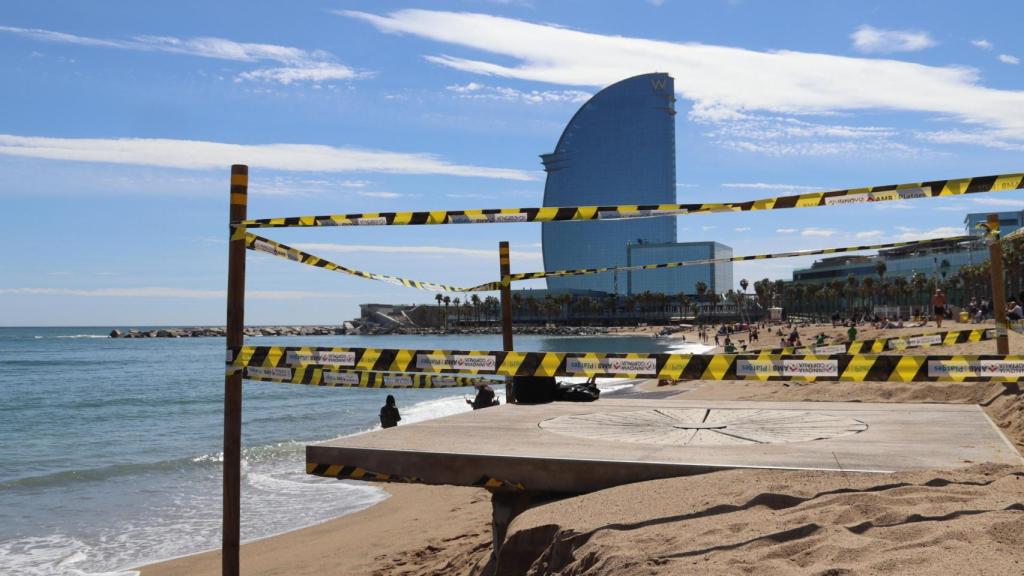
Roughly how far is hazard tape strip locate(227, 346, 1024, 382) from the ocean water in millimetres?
6575

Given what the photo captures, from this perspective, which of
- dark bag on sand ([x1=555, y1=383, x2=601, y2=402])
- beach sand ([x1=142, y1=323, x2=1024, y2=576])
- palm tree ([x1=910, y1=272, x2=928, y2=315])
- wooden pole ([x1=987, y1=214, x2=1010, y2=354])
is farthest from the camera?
palm tree ([x1=910, y1=272, x2=928, y2=315])

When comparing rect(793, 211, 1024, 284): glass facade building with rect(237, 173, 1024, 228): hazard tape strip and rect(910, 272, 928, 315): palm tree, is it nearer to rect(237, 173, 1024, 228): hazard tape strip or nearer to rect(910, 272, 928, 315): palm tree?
rect(910, 272, 928, 315): palm tree

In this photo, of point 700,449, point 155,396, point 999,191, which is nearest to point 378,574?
point 700,449

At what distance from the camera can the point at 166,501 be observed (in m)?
17.2

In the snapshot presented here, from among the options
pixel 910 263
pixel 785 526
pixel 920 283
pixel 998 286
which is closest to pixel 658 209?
pixel 785 526

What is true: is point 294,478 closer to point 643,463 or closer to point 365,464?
point 365,464

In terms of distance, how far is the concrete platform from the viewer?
6.47 meters

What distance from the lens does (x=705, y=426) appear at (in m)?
8.58

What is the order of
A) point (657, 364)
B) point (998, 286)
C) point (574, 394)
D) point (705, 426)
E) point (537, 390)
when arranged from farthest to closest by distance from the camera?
point (574, 394) < point (537, 390) < point (998, 286) < point (705, 426) < point (657, 364)

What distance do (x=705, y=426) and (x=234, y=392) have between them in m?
4.67

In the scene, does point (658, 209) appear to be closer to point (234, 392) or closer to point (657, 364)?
point (657, 364)

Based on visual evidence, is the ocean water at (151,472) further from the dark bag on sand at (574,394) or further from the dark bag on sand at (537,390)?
the dark bag on sand at (574,394)

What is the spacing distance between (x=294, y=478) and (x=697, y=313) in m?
180

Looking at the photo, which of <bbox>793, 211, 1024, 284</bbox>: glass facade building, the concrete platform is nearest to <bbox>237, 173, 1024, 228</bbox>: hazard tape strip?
the concrete platform
